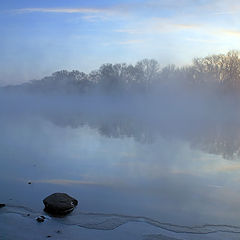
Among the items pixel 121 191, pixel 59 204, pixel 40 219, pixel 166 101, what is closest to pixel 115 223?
pixel 59 204

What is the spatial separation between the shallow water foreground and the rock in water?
26 centimetres

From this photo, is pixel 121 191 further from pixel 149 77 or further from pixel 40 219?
pixel 149 77

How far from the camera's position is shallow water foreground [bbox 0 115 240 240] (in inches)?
330

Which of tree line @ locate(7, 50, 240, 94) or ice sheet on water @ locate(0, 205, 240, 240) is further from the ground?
tree line @ locate(7, 50, 240, 94)

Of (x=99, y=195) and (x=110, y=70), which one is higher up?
(x=110, y=70)

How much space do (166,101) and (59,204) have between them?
2610 inches

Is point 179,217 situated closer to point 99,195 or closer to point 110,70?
point 99,195

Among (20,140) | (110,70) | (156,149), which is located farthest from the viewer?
(110,70)

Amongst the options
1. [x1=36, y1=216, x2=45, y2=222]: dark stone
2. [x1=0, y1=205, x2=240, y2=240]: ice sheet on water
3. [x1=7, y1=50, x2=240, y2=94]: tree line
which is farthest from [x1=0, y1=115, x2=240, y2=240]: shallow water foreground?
[x1=7, y1=50, x2=240, y2=94]: tree line

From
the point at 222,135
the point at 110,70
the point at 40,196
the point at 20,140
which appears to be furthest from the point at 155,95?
the point at 40,196

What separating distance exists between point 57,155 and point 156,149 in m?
6.03

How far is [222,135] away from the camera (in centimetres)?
2719

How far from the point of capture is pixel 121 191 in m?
11.6

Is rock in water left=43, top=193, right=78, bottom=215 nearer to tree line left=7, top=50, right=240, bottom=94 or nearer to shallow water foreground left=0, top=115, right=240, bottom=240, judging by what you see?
shallow water foreground left=0, top=115, right=240, bottom=240
